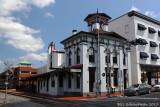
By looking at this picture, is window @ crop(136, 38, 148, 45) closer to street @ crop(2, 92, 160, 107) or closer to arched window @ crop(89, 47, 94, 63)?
arched window @ crop(89, 47, 94, 63)

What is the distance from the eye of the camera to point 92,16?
28016mm

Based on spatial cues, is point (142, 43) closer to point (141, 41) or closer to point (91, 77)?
point (141, 41)

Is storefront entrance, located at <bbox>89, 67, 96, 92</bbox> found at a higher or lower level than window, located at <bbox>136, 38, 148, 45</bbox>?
lower

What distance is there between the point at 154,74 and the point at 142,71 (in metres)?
3.86

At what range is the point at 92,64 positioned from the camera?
77.0 feet

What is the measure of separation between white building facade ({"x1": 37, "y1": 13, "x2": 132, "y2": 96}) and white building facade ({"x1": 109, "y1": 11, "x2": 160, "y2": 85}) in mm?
3113

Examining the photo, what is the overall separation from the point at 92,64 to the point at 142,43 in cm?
1259

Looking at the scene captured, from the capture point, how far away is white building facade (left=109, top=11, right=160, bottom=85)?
29.9 meters

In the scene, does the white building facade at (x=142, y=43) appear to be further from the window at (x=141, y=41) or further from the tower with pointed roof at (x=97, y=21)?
the tower with pointed roof at (x=97, y=21)

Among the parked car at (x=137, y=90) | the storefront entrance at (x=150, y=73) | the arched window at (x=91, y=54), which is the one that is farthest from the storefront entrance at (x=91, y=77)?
the storefront entrance at (x=150, y=73)

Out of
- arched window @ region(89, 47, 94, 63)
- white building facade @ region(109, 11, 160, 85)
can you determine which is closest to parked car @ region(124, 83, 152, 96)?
arched window @ region(89, 47, 94, 63)

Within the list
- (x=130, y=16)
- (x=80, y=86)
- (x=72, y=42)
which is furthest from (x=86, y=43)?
(x=130, y=16)

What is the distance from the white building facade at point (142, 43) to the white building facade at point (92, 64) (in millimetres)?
3113

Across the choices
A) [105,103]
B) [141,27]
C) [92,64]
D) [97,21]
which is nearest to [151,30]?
[141,27]
